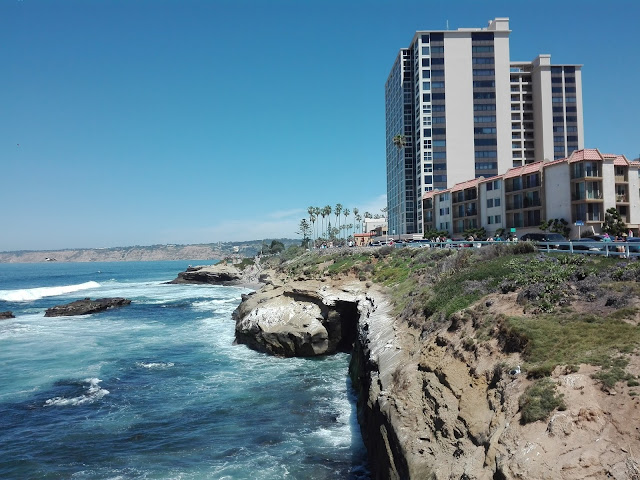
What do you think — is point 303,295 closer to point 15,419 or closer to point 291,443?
point 291,443

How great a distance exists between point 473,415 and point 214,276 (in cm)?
9957

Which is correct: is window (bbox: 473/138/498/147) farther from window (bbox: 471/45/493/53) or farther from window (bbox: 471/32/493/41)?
window (bbox: 471/32/493/41)

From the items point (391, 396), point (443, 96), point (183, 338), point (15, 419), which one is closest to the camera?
point (391, 396)

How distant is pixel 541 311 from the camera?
13.5 meters

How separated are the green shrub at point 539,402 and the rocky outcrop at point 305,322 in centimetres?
1916

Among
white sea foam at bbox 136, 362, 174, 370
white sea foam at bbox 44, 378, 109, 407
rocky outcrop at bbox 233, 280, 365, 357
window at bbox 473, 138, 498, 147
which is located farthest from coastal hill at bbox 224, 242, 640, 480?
window at bbox 473, 138, 498, 147

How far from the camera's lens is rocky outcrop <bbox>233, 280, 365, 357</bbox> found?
96.4 feet

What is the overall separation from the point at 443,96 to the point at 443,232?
116 ft

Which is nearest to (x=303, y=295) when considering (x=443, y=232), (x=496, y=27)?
(x=443, y=232)

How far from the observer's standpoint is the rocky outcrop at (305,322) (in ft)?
96.4

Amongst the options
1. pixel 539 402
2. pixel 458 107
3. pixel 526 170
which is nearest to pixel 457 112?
pixel 458 107

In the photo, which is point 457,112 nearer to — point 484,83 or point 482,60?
point 484,83

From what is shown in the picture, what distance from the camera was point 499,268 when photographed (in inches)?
771

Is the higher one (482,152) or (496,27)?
(496,27)
